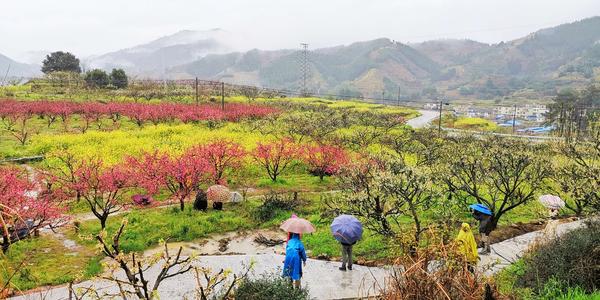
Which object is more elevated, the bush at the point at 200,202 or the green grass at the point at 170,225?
the bush at the point at 200,202

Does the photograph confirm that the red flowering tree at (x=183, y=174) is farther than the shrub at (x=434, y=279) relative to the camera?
Yes

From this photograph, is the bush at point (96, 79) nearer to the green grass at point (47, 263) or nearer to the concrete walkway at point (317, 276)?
the green grass at point (47, 263)

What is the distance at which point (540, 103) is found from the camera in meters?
104

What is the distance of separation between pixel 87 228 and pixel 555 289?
12.4m

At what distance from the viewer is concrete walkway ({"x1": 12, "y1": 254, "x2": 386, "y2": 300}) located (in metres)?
8.93

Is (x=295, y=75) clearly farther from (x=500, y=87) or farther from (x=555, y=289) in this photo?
(x=555, y=289)

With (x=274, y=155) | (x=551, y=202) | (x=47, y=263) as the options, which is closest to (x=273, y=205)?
(x=274, y=155)

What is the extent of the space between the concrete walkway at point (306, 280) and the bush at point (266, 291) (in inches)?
40.2

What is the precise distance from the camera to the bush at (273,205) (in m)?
14.8

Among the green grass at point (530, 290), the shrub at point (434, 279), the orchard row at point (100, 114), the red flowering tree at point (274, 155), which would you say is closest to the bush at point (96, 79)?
the orchard row at point (100, 114)

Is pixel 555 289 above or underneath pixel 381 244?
above

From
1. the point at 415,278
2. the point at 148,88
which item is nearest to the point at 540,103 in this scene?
the point at 148,88

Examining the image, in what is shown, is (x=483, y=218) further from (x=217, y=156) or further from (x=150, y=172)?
(x=217, y=156)

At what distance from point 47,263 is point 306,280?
665 centimetres
